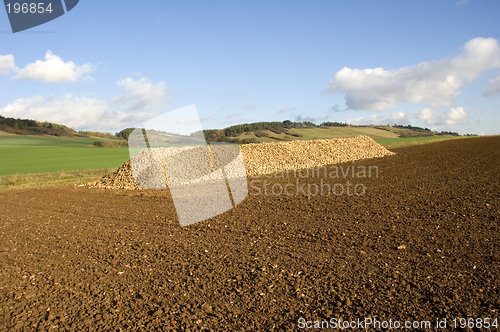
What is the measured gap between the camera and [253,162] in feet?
59.6

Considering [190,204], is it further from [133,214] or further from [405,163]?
[405,163]

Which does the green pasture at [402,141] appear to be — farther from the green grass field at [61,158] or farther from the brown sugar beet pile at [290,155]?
the brown sugar beet pile at [290,155]

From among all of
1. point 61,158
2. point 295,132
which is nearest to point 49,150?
point 61,158

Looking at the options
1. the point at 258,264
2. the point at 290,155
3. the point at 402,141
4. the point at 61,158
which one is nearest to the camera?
the point at 258,264

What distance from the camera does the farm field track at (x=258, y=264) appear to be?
3846 mm

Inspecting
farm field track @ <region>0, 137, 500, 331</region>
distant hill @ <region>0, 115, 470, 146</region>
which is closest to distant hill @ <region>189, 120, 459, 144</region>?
distant hill @ <region>0, 115, 470, 146</region>

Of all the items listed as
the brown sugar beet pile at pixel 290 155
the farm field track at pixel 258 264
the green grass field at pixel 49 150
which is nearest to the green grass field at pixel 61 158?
the green grass field at pixel 49 150

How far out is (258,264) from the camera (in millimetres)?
5246

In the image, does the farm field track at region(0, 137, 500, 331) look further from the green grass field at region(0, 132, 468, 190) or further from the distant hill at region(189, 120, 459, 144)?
the distant hill at region(189, 120, 459, 144)

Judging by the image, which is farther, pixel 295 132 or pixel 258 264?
pixel 295 132

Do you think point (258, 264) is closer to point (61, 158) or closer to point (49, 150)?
point (61, 158)

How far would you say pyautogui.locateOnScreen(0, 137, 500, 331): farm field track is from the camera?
385 centimetres

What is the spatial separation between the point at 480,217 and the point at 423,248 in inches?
101

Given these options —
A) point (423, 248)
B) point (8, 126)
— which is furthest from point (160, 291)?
point (8, 126)
